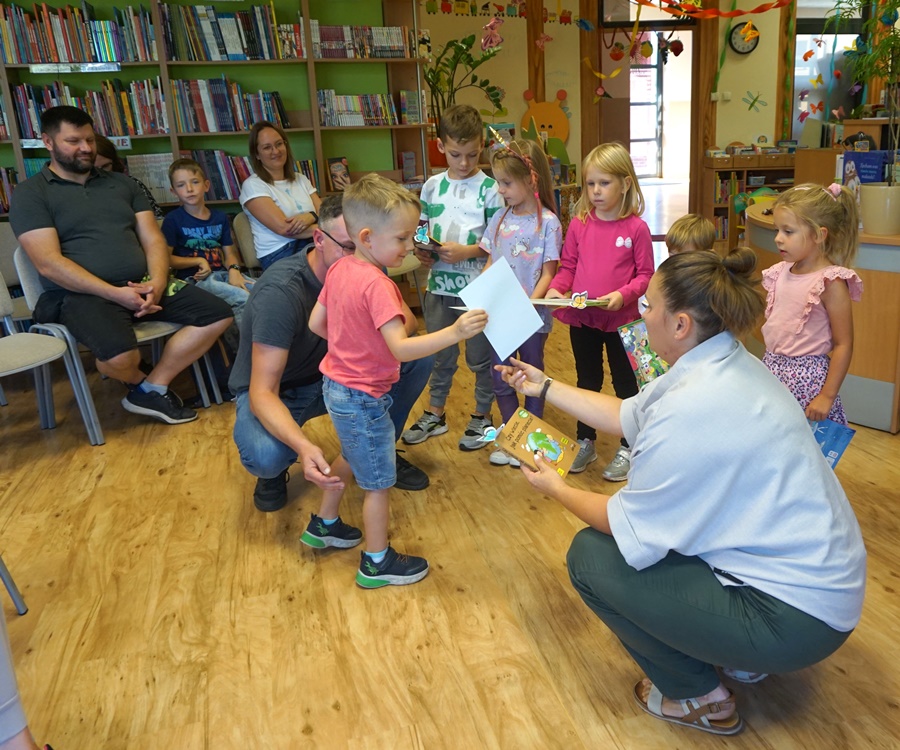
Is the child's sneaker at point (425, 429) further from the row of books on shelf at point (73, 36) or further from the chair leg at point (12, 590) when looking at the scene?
the row of books on shelf at point (73, 36)

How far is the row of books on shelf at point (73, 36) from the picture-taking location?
416 centimetres

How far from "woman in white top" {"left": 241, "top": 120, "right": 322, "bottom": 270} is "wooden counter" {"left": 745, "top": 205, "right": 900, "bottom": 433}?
2590 millimetres

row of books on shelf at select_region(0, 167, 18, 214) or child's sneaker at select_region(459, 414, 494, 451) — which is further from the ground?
row of books on shelf at select_region(0, 167, 18, 214)

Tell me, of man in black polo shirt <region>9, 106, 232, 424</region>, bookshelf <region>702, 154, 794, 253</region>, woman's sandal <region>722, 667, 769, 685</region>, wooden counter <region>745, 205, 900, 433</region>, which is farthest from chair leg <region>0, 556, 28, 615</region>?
bookshelf <region>702, 154, 794, 253</region>

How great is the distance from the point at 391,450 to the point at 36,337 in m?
1.91

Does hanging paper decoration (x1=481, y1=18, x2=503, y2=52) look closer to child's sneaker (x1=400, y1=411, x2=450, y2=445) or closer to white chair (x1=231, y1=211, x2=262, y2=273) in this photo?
white chair (x1=231, y1=211, x2=262, y2=273)

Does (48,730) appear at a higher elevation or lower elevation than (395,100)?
lower

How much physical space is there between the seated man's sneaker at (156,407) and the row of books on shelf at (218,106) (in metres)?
1.86

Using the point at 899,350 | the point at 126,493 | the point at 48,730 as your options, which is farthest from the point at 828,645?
the point at 126,493

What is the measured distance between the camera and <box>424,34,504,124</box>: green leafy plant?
6.09m

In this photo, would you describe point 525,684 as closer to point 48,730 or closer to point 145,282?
point 48,730

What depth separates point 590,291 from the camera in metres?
2.57

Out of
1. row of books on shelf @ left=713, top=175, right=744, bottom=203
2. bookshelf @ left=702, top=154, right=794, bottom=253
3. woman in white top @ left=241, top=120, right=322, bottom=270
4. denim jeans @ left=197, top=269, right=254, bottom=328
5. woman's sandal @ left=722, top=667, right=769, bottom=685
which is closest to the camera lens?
woman's sandal @ left=722, top=667, right=769, bottom=685

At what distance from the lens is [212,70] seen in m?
4.62
